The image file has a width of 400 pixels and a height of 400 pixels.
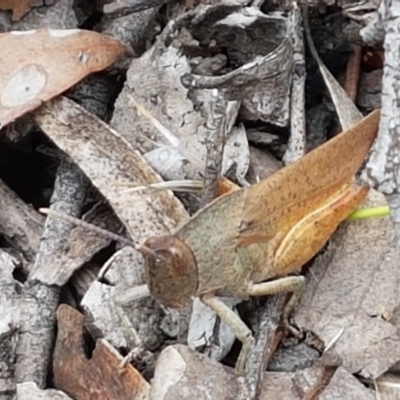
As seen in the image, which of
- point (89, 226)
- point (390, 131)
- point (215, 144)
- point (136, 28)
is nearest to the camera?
point (390, 131)

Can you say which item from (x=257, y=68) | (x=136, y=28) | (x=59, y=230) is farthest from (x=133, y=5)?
(x=59, y=230)

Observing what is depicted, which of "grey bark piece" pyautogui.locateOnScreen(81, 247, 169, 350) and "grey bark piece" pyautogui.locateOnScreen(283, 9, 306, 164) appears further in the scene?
"grey bark piece" pyautogui.locateOnScreen(283, 9, 306, 164)

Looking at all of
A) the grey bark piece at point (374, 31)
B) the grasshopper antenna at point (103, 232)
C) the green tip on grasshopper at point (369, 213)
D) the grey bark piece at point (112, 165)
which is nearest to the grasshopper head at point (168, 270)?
the grasshopper antenna at point (103, 232)

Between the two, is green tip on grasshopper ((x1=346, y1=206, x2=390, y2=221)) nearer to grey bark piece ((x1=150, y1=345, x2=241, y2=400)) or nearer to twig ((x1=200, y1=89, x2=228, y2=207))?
twig ((x1=200, y1=89, x2=228, y2=207))

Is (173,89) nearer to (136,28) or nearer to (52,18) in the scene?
(136,28)

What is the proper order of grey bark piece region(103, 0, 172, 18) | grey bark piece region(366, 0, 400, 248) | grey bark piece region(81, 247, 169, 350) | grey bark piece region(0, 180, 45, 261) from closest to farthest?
grey bark piece region(366, 0, 400, 248)
grey bark piece region(81, 247, 169, 350)
grey bark piece region(0, 180, 45, 261)
grey bark piece region(103, 0, 172, 18)

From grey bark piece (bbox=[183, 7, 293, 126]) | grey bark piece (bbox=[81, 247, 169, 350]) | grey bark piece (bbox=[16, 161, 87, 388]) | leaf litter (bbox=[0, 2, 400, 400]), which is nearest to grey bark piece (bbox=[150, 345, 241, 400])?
leaf litter (bbox=[0, 2, 400, 400])

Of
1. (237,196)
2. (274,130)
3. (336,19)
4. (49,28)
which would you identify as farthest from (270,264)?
(49,28)
